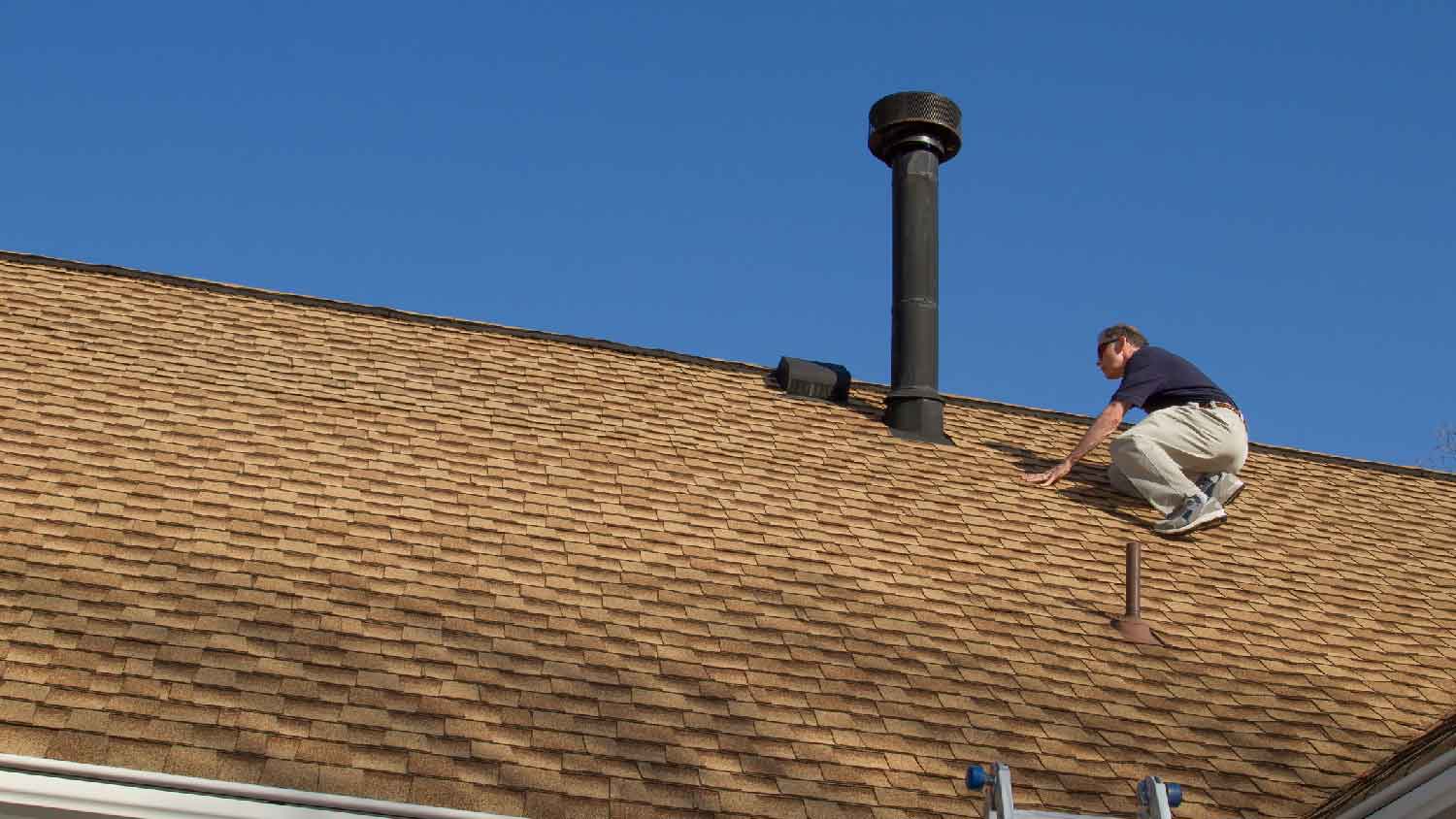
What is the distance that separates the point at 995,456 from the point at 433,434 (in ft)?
11.6

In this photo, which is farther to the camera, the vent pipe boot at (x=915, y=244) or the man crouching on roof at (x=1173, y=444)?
the vent pipe boot at (x=915, y=244)

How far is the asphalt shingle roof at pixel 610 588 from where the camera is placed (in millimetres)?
6371

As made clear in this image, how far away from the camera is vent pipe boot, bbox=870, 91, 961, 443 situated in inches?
440

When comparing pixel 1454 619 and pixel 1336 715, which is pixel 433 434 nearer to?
pixel 1336 715

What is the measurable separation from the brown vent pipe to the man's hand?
180 centimetres

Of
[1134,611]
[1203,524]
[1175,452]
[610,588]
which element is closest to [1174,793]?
[1134,611]

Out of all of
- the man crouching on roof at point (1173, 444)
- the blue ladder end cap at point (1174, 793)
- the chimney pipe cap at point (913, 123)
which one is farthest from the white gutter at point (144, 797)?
the chimney pipe cap at point (913, 123)

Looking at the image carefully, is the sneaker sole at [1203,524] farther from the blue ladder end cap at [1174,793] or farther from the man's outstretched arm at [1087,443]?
the blue ladder end cap at [1174,793]

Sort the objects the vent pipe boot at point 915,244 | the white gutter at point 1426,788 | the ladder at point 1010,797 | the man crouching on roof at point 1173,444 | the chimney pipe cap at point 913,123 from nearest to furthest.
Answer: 1. the white gutter at point 1426,788
2. the ladder at point 1010,797
3. the man crouching on roof at point 1173,444
4. the vent pipe boot at point 915,244
5. the chimney pipe cap at point 913,123

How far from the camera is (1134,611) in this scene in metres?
8.44

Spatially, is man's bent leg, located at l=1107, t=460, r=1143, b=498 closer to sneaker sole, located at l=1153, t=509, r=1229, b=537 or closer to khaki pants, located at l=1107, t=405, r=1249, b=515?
khaki pants, located at l=1107, t=405, r=1249, b=515

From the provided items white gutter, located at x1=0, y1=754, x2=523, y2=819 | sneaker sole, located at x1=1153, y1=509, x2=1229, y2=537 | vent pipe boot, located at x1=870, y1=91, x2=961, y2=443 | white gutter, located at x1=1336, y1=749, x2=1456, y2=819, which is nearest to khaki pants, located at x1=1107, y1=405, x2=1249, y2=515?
sneaker sole, located at x1=1153, y1=509, x2=1229, y2=537

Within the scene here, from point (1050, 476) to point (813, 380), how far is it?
5.91 ft

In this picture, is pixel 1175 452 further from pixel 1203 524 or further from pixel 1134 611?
pixel 1134 611
